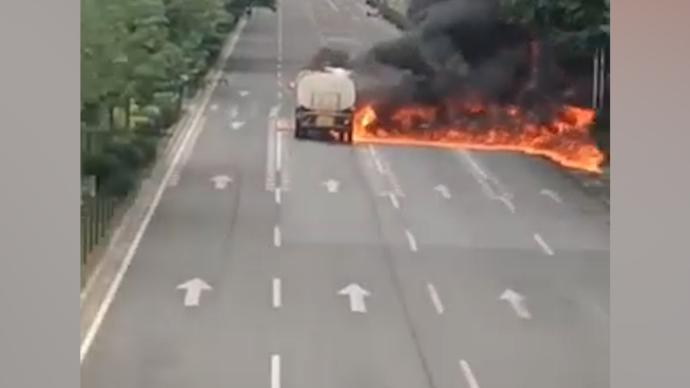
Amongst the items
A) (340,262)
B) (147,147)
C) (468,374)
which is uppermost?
(147,147)

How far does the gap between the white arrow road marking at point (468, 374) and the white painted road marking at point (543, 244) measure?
407 millimetres

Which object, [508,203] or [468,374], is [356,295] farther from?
[508,203]

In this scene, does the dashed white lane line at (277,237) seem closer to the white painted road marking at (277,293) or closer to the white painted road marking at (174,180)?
the white painted road marking at (277,293)

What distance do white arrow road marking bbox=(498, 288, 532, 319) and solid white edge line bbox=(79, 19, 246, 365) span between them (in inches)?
40.6

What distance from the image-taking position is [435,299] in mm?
3693

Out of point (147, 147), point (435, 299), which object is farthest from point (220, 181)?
point (435, 299)

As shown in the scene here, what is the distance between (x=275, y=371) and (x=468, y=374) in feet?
1.79

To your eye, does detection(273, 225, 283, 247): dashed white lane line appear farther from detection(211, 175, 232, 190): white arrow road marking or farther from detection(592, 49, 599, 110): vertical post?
detection(592, 49, 599, 110): vertical post

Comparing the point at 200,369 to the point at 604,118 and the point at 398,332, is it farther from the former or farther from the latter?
the point at 604,118

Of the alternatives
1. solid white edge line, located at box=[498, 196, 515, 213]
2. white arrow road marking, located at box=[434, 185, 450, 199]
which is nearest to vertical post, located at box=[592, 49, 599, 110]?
solid white edge line, located at box=[498, 196, 515, 213]

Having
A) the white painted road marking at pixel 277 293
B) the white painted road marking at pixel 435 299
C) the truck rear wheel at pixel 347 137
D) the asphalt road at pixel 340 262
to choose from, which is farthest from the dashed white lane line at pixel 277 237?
the white painted road marking at pixel 435 299

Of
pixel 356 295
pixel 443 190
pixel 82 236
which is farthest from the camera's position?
pixel 443 190

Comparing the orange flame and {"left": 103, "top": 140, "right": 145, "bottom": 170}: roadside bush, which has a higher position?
the orange flame

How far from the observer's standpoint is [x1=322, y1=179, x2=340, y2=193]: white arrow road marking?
148 inches
